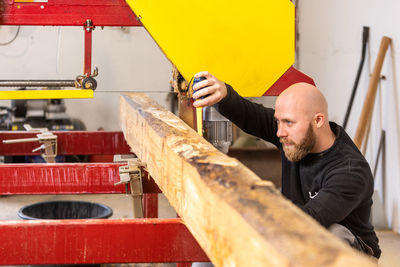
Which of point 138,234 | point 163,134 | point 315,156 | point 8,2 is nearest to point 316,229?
point 138,234

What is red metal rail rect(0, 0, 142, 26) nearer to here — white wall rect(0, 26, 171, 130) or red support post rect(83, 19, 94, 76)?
red support post rect(83, 19, 94, 76)

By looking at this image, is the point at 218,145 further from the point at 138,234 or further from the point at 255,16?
the point at 138,234

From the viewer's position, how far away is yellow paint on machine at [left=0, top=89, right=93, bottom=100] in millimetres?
2303

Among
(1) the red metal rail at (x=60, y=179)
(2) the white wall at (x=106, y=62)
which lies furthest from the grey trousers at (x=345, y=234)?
(2) the white wall at (x=106, y=62)

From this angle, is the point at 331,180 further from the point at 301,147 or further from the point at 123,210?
the point at 123,210

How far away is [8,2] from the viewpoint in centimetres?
226

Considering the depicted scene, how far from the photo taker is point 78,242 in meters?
1.44

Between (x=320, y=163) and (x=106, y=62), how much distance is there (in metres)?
4.69

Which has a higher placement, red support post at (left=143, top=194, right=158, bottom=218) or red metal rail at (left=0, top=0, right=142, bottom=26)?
red metal rail at (left=0, top=0, right=142, bottom=26)

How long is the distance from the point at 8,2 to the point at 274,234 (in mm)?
1856

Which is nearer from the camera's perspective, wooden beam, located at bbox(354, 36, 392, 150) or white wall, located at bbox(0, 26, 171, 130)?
wooden beam, located at bbox(354, 36, 392, 150)

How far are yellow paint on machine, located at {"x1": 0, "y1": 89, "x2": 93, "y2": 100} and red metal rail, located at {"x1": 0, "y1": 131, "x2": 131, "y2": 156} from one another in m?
1.07

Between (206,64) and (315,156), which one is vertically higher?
(206,64)

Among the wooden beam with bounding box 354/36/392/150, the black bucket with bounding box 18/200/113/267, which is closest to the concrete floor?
the wooden beam with bounding box 354/36/392/150
